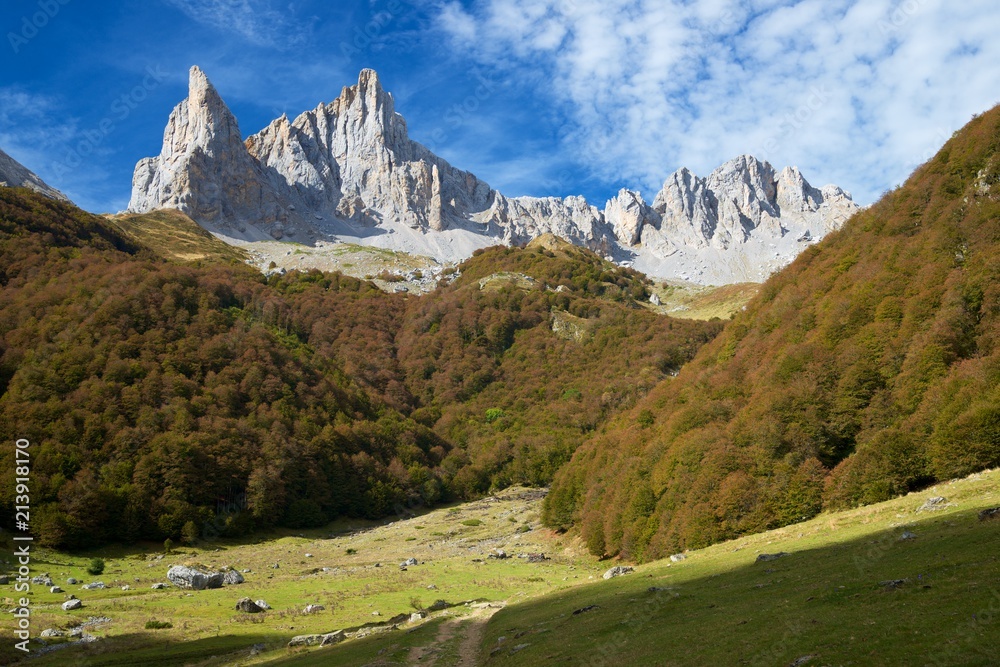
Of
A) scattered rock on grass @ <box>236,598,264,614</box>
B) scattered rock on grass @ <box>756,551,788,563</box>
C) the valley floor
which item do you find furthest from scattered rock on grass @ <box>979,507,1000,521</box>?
scattered rock on grass @ <box>236,598,264,614</box>

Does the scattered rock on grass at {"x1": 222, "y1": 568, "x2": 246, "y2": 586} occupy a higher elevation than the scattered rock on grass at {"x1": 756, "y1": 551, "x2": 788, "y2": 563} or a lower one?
lower

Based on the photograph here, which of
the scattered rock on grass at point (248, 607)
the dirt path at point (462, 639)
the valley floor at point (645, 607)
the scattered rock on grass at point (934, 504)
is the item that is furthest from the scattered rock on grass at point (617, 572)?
the scattered rock on grass at point (248, 607)

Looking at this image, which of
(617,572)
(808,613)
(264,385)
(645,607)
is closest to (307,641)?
(645,607)

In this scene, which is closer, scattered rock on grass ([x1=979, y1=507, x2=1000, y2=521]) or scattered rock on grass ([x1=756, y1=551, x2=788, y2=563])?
scattered rock on grass ([x1=979, y1=507, x2=1000, y2=521])

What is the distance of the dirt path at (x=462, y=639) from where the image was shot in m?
24.5

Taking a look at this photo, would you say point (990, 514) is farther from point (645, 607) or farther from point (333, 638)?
→ point (333, 638)

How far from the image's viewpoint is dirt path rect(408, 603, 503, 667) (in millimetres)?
24500

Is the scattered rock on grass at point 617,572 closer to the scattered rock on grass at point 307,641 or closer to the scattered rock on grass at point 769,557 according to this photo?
the scattered rock on grass at point 769,557

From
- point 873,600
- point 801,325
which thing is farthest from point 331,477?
point 873,600

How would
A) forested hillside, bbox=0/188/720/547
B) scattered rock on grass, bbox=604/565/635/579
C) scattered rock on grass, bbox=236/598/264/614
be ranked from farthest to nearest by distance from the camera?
1. forested hillside, bbox=0/188/720/547
2. scattered rock on grass, bbox=604/565/635/579
3. scattered rock on grass, bbox=236/598/264/614

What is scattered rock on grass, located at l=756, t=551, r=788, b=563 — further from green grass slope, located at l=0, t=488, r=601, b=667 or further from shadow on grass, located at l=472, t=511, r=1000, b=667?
green grass slope, located at l=0, t=488, r=601, b=667

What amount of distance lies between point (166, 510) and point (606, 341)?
104 meters

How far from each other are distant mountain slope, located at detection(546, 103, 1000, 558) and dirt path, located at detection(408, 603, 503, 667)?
16.4m

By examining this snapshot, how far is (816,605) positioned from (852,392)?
1148 inches
